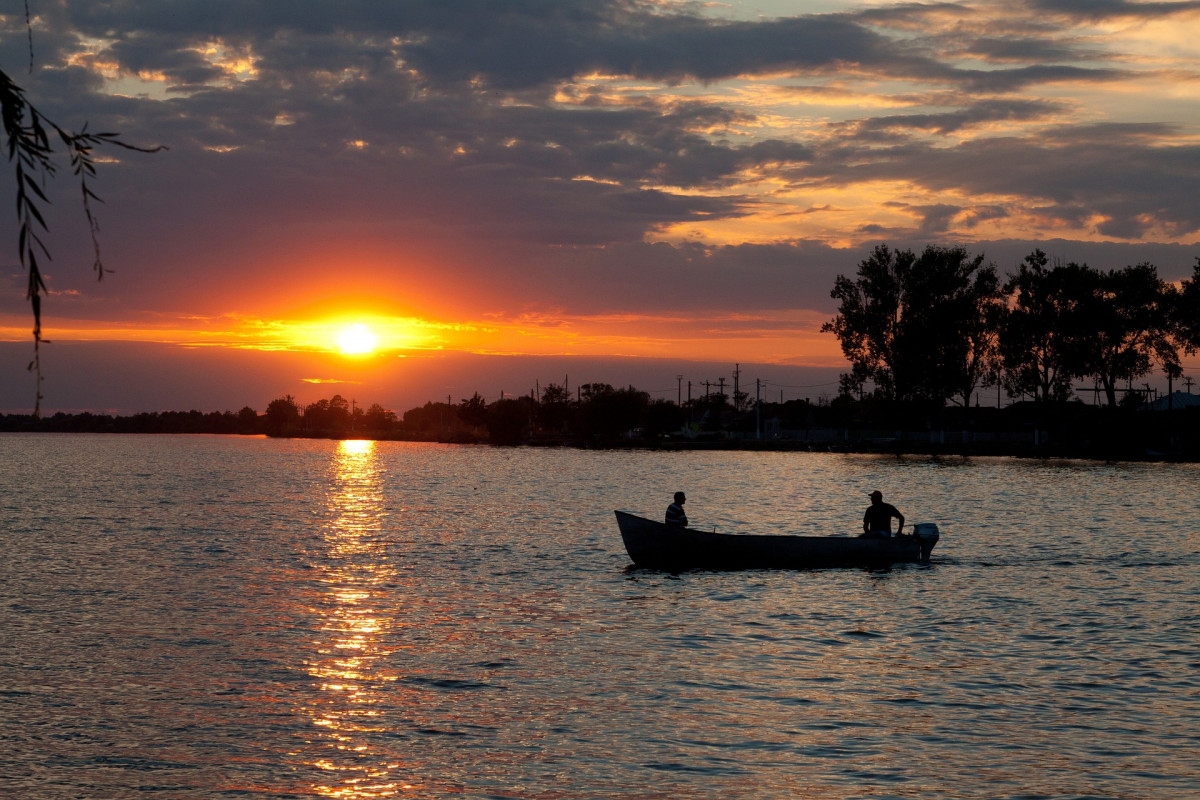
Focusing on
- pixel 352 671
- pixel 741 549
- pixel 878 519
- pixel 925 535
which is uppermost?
pixel 878 519

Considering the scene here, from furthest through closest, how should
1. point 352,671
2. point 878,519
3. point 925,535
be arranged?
point 925,535 → point 878,519 → point 352,671

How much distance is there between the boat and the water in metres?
0.73

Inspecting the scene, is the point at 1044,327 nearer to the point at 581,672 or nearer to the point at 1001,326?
the point at 1001,326

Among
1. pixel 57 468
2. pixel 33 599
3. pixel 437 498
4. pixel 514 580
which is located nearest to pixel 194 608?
pixel 33 599

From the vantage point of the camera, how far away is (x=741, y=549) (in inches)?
1383

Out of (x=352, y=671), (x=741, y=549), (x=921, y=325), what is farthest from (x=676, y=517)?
(x=921, y=325)

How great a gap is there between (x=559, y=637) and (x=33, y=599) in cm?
1603

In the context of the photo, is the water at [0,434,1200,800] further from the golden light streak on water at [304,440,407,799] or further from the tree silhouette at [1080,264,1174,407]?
the tree silhouette at [1080,264,1174,407]

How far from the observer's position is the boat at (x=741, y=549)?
3500 cm

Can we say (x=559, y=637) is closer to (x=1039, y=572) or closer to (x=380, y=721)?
(x=380, y=721)

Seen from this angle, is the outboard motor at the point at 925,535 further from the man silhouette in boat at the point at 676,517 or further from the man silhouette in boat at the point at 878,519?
the man silhouette in boat at the point at 676,517

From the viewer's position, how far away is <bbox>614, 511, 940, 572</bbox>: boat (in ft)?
115

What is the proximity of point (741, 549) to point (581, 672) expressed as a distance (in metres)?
14.9

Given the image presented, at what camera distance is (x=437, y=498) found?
82812 millimetres
